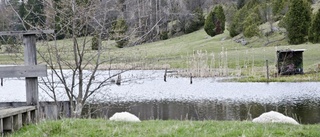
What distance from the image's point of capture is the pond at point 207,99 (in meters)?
20.0

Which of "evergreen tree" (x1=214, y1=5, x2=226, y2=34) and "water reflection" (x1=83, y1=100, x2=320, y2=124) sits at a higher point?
"evergreen tree" (x1=214, y1=5, x2=226, y2=34)

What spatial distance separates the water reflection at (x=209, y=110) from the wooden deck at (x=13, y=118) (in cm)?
1061

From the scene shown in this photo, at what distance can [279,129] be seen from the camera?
7.67m

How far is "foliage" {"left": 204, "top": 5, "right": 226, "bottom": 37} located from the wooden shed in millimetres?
34673

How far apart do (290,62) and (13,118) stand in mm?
34000

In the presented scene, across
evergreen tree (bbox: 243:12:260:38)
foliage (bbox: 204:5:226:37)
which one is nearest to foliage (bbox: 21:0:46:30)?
evergreen tree (bbox: 243:12:260:38)

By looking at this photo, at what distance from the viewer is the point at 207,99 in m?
25.5

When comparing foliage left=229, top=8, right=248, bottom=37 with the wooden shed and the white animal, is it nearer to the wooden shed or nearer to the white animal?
the wooden shed

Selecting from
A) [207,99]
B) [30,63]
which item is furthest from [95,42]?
[207,99]

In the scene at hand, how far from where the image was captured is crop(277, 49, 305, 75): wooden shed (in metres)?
38.4

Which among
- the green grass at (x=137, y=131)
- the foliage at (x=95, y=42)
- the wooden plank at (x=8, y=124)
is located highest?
the foliage at (x=95, y=42)

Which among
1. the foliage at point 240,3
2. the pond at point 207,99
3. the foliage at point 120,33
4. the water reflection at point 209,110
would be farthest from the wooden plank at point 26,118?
the foliage at point 240,3

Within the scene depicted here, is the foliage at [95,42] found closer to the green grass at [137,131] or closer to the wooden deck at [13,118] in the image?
the wooden deck at [13,118]

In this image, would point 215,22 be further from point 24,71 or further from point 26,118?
point 26,118
